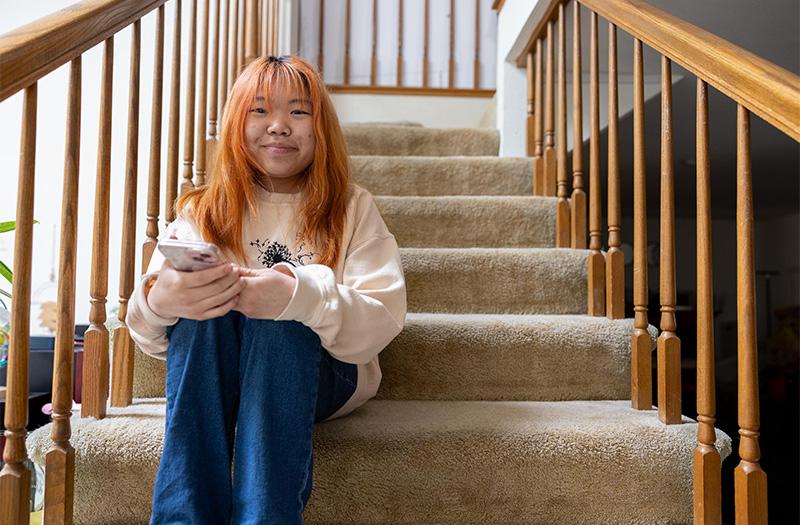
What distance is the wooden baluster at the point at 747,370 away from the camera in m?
0.87

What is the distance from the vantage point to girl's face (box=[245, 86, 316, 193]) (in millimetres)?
1074

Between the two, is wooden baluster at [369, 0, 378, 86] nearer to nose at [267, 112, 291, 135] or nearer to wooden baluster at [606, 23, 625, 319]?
wooden baluster at [606, 23, 625, 319]

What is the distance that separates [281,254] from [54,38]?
17.8 inches

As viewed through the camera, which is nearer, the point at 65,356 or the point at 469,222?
the point at 65,356

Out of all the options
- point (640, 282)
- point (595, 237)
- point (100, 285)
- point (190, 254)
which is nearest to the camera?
point (190, 254)

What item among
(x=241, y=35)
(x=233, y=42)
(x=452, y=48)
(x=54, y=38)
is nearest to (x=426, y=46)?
(x=452, y=48)

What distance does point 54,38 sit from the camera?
33.5 inches

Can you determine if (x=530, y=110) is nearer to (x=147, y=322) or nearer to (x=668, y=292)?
(x=668, y=292)

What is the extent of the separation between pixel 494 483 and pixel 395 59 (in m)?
2.63

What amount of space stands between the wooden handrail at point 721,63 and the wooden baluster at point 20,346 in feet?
3.09

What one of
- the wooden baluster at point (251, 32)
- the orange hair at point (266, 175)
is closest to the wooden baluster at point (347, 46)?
the wooden baluster at point (251, 32)

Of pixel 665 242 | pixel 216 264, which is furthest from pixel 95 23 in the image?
pixel 665 242

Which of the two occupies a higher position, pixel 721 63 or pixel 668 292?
pixel 721 63

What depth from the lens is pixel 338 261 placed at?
3.43ft
